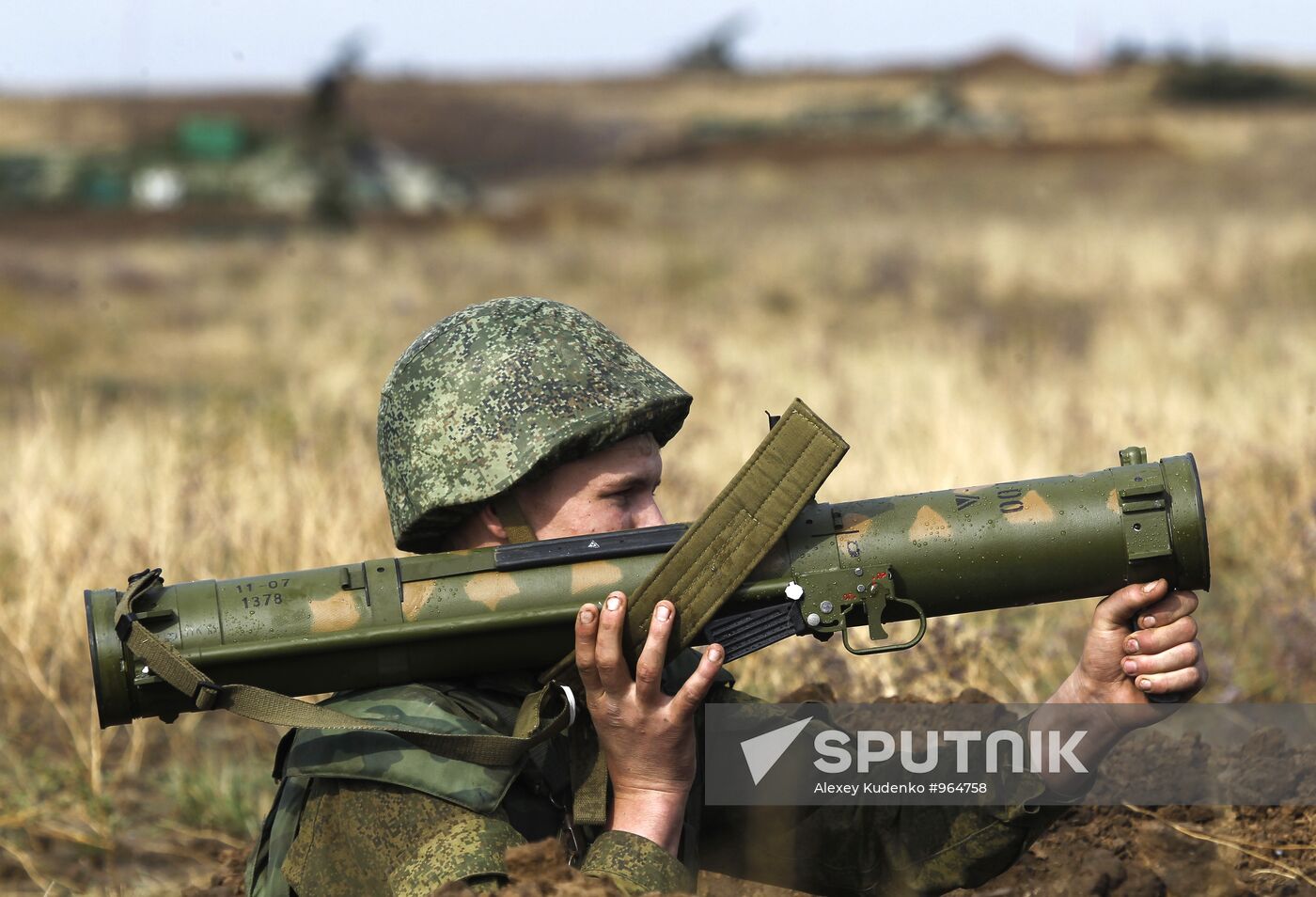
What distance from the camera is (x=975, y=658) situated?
14.3 ft

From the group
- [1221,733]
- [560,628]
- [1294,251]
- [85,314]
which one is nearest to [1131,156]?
[1294,251]

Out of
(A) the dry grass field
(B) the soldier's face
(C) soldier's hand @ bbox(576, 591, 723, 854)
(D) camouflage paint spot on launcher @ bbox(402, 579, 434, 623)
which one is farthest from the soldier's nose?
(A) the dry grass field

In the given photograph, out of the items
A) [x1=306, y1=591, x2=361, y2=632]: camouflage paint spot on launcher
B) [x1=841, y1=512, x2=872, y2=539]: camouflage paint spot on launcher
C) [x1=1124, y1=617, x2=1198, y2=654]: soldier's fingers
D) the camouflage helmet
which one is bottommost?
[x1=1124, y1=617, x2=1198, y2=654]: soldier's fingers

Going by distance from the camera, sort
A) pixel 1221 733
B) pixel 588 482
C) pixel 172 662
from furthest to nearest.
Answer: pixel 1221 733 < pixel 588 482 < pixel 172 662

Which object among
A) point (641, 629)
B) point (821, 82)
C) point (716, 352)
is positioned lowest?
point (641, 629)

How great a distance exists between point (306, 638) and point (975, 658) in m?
2.45

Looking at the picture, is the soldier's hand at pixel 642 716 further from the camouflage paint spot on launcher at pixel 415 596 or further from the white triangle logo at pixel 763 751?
the white triangle logo at pixel 763 751

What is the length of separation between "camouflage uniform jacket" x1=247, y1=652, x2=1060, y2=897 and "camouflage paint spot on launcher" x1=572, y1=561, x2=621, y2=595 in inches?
9.3

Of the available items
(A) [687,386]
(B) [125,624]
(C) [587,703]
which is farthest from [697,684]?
(A) [687,386]

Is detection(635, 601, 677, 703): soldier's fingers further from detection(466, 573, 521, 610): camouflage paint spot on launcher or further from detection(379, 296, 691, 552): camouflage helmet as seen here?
detection(379, 296, 691, 552): camouflage helmet

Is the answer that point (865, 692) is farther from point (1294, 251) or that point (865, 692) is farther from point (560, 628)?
point (1294, 251)

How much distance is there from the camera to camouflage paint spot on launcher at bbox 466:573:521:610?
241 cm

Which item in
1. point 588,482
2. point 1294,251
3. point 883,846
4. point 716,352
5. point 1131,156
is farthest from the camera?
point 1131,156

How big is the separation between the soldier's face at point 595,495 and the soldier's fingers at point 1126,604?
0.73 metres
